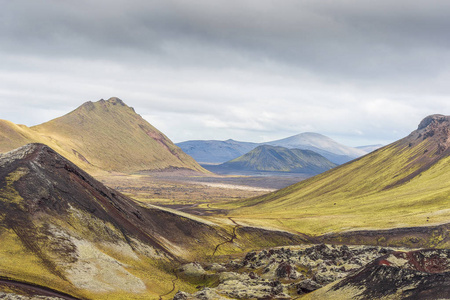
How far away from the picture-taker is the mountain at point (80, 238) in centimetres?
6819

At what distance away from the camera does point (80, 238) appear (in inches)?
3371

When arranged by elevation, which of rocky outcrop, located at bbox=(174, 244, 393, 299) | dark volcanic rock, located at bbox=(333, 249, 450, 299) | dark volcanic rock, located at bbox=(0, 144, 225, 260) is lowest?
rocky outcrop, located at bbox=(174, 244, 393, 299)

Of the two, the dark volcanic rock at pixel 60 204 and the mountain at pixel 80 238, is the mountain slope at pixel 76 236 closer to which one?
the dark volcanic rock at pixel 60 204

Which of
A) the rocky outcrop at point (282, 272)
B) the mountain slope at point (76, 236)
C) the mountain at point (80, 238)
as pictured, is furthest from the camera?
the rocky outcrop at point (282, 272)

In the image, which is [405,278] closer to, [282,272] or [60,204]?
[282,272]

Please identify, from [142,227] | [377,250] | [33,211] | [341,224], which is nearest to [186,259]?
[142,227]

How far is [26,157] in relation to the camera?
105 metres

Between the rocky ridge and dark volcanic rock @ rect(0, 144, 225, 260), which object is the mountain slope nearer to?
dark volcanic rock @ rect(0, 144, 225, 260)

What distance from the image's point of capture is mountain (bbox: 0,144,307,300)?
68188mm

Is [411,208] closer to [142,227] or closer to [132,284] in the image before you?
[142,227]

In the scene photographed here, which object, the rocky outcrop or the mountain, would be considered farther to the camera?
the rocky outcrop

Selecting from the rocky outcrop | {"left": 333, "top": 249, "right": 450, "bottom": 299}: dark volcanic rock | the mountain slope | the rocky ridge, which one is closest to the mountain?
the mountain slope

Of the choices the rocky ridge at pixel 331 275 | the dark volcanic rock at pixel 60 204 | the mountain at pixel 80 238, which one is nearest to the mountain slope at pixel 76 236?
the dark volcanic rock at pixel 60 204

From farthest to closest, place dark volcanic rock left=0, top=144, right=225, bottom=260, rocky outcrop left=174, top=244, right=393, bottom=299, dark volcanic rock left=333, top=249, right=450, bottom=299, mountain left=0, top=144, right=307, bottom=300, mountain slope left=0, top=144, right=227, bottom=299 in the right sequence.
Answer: dark volcanic rock left=0, top=144, right=225, bottom=260 → rocky outcrop left=174, top=244, right=393, bottom=299 → mountain slope left=0, top=144, right=227, bottom=299 → mountain left=0, top=144, right=307, bottom=300 → dark volcanic rock left=333, top=249, right=450, bottom=299
